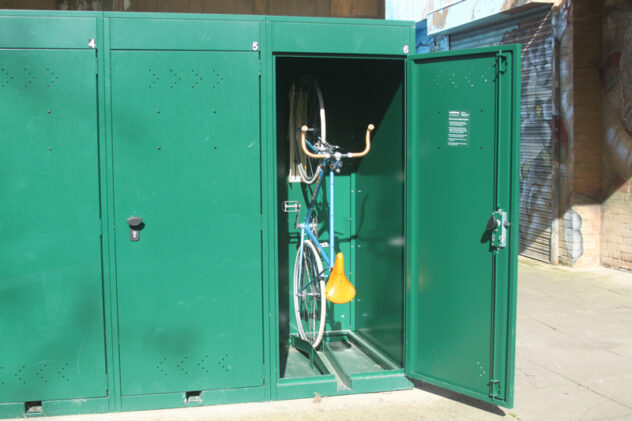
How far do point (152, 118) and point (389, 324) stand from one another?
2.40 metres

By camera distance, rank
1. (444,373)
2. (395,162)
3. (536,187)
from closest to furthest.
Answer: (444,373) → (395,162) → (536,187)

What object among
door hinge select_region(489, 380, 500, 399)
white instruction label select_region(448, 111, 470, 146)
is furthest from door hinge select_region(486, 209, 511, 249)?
door hinge select_region(489, 380, 500, 399)

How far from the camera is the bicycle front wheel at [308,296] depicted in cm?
552

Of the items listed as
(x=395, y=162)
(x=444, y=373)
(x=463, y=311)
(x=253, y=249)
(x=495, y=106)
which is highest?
(x=495, y=106)

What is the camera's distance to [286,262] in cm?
604

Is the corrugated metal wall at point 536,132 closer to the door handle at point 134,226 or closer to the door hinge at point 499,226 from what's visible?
the door hinge at point 499,226

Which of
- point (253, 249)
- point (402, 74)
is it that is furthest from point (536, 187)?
point (253, 249)

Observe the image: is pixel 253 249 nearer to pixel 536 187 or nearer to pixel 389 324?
pixel 389 324

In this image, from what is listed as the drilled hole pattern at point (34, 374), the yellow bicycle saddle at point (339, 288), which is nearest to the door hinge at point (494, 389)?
the yellow bicycle saddle at point (339, 288)

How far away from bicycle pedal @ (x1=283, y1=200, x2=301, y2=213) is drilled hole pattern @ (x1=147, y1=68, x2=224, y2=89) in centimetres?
149

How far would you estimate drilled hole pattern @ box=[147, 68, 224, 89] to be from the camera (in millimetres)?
4504

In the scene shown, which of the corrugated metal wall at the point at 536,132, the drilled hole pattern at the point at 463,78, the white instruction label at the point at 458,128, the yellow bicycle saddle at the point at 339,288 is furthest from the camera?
the corrugated metal wall at the point at 536,132

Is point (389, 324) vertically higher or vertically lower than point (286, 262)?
lower

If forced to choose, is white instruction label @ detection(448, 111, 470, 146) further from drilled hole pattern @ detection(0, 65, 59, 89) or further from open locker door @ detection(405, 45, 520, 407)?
drilled hole pattern @ detection(0, 65, 59, 89)
